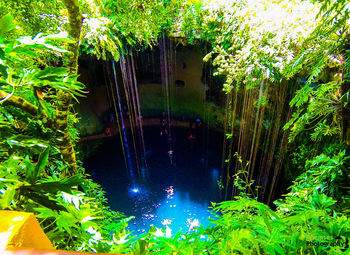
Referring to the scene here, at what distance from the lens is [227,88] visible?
3.56m

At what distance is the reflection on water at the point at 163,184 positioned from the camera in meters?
5.93

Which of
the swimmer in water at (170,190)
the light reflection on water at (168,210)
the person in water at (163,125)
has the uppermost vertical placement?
the person in water at (163,125)

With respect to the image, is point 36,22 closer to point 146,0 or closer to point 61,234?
point 146,0

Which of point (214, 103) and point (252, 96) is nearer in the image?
point (252, 96)

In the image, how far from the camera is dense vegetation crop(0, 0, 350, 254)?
2.19 feet

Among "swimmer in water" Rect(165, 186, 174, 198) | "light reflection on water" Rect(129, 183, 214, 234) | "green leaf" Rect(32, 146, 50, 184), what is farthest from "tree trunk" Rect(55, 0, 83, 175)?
"swimmer in water" Rect(165, 186, 174, 198)

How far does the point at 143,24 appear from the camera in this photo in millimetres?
2498

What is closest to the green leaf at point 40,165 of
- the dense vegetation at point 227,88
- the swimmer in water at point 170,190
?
the dense vegetation at point 227,88

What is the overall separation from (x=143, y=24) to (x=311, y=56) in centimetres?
206

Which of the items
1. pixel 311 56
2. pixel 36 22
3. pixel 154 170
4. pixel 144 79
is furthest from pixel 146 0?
pixel 144 79

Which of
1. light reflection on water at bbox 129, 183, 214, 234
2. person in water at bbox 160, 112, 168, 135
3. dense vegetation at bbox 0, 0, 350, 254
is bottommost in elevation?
light reflection on water at bbox 129, 183, 214, 234

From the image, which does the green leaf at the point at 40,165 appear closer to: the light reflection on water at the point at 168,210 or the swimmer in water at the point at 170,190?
the light reflection on water at the point at 168,210

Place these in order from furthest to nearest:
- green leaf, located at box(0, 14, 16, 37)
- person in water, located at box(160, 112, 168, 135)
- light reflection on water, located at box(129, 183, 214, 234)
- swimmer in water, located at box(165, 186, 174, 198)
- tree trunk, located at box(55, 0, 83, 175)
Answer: person in water, located at box(160, 112, 168, 135), swimmer in water, located at box(165, 186, 174, 198), light reflection on water, located at box(129, 183, 214, 234), tree trunk, located at box(55, 0, 83, 175), green leaf, located at box(0, 14, 16, 37)

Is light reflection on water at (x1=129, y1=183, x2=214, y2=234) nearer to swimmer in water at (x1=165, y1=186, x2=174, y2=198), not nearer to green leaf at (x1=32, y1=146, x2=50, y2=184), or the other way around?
swimmer in water at (x1=165, y1=186, x2=174, y2=198)
